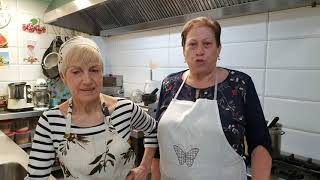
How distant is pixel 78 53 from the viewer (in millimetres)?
865

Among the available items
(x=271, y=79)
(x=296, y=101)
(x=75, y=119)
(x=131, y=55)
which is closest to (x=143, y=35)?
(x=131, y=55)

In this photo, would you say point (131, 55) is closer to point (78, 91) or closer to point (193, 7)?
point (193, 7)

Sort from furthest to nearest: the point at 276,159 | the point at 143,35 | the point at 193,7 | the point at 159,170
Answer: the point at 143,35 < the point at 193,7 < the point at 276,159 < the point at 159,170

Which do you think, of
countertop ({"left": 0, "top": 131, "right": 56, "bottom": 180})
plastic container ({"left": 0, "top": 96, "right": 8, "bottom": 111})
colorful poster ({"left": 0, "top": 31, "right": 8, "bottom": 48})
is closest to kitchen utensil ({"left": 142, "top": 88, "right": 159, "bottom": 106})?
countertop ({"left": 0, "top": 131, "right": 56, "bottom": 180})

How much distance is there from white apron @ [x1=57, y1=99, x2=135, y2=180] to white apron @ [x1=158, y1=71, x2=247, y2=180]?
7.3 inches

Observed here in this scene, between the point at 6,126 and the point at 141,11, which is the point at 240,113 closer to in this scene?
the point at 141,11

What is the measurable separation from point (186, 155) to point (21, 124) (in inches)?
76.6

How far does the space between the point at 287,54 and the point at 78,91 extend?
1.07 metres

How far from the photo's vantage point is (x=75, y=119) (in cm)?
92

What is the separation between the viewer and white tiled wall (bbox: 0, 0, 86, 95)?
248 centimetres

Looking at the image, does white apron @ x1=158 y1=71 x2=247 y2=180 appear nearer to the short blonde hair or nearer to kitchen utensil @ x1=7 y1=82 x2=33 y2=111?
the short blonde hair

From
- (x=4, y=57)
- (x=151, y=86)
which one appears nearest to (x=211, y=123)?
(x=151, y=86)

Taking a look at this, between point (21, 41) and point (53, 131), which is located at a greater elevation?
point (21, 41)

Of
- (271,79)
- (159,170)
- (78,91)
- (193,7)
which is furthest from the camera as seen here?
(193,7)
